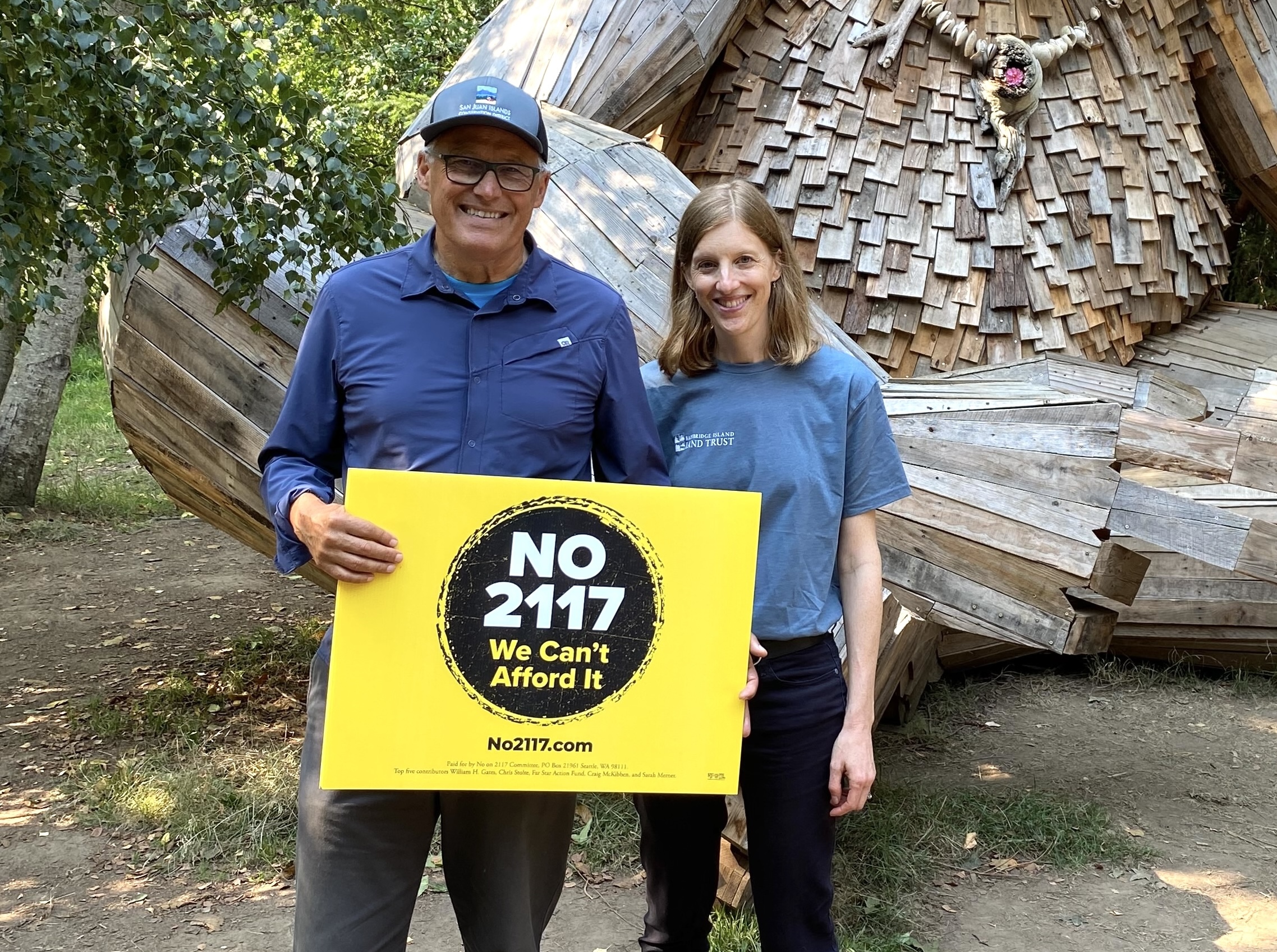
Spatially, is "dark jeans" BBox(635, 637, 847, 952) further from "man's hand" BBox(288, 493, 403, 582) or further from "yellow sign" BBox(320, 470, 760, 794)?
"man's hand" BBox(288, 493, 403, 582)

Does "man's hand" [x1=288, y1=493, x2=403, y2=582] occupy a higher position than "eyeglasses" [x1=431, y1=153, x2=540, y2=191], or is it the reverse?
"eyeglasses" [x1=431, y1=153, x2=540, y2=191]

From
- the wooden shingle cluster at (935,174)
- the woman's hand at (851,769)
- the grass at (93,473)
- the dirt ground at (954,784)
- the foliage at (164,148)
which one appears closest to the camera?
the woman's hand at (851,769)

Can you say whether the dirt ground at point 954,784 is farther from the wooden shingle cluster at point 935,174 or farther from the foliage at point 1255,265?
the foliage at point 1255,265

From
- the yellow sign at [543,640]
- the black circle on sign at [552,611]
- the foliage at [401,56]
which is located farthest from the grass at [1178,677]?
the foliage at [401,56]

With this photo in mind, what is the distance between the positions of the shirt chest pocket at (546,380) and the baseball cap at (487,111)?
0.91 ft

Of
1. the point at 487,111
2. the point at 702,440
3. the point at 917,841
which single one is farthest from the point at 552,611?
the point at 917,841

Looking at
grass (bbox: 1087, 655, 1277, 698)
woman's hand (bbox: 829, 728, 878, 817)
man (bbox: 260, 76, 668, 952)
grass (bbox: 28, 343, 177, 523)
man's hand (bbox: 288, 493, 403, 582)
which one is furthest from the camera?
grass (bbox: 28, 343, 177, 523)

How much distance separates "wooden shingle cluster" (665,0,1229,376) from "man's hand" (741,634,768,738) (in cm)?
214

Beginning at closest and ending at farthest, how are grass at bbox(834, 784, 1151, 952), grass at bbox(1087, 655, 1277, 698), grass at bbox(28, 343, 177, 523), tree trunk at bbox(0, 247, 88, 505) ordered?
grass at bbox(834, 784, 1151, 952) < grass at bbox(1087, 655, 1277, 698) < tree trunk at bbox(0, 247, 88, 505) < grass at bbox(28, 343, 177, 523)

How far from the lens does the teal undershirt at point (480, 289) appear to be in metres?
1.71

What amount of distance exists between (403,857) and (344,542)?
19.4 inches

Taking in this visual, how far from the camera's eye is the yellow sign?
158cm

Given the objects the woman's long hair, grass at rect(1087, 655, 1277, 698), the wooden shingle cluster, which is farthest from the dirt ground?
the woman's long hair

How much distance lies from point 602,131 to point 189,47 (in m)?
1.10
